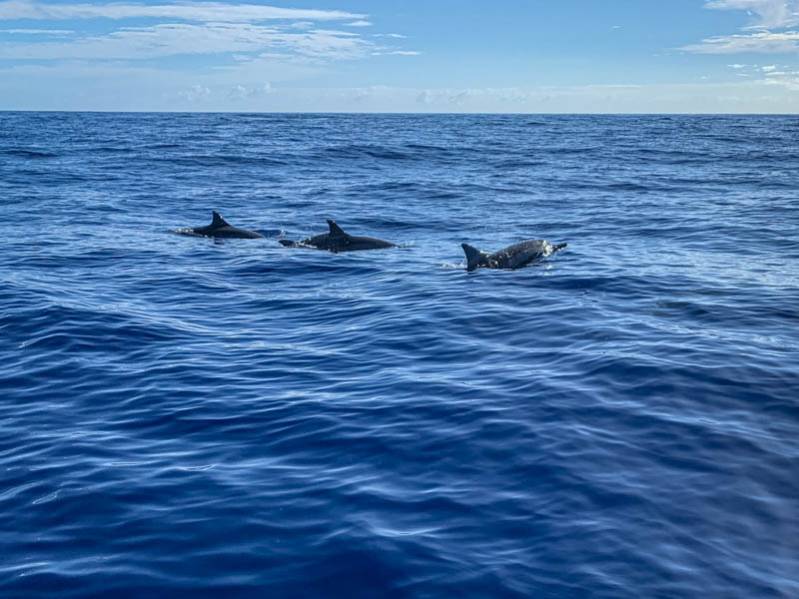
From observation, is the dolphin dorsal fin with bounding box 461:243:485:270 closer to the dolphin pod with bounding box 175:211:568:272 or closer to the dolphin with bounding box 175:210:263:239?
the dolphin pod with bounding box 175:211:568:272

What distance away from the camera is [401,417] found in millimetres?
10922

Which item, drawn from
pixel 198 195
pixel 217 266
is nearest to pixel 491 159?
pixel 198 195

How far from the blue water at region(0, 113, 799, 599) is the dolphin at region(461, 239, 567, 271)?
540 mm

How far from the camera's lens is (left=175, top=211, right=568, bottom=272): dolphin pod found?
21.6m

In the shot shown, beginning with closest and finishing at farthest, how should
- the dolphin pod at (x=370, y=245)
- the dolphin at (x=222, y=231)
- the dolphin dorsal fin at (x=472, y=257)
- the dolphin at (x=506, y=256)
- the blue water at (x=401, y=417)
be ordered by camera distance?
the blue water at (x=401, y=417) → the dolphin dorsal fin at (x=472, y=257) → the dolphin at (x=506, y=256) → the dolphin pod at (x=370, y=245) → the dolphin at (x=222, y=231)

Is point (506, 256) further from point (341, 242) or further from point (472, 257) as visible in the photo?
point (341, 242)

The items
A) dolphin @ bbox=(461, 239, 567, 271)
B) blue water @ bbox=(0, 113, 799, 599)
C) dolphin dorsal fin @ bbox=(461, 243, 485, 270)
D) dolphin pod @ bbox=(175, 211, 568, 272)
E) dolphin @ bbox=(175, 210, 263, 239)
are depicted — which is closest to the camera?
blue water @ bbox=(0, 113, 799, 599)

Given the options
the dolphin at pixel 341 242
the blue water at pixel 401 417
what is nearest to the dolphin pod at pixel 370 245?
the dolphin at pixel 341 242

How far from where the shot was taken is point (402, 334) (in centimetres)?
1546

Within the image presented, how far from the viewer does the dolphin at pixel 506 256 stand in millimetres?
21391

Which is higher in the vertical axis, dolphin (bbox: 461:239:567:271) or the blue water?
dolphin (bbox: 461:239:567:271)

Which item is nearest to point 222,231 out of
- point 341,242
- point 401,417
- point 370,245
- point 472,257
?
point 341,242

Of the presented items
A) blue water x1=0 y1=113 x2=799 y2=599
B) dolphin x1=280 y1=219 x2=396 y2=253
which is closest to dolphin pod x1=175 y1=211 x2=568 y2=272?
dolphin x1=280 y1=219 x2=396 y2=253

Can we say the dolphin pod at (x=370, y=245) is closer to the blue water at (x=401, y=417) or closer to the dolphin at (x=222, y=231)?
the dolphin at (x=222, y=231)
